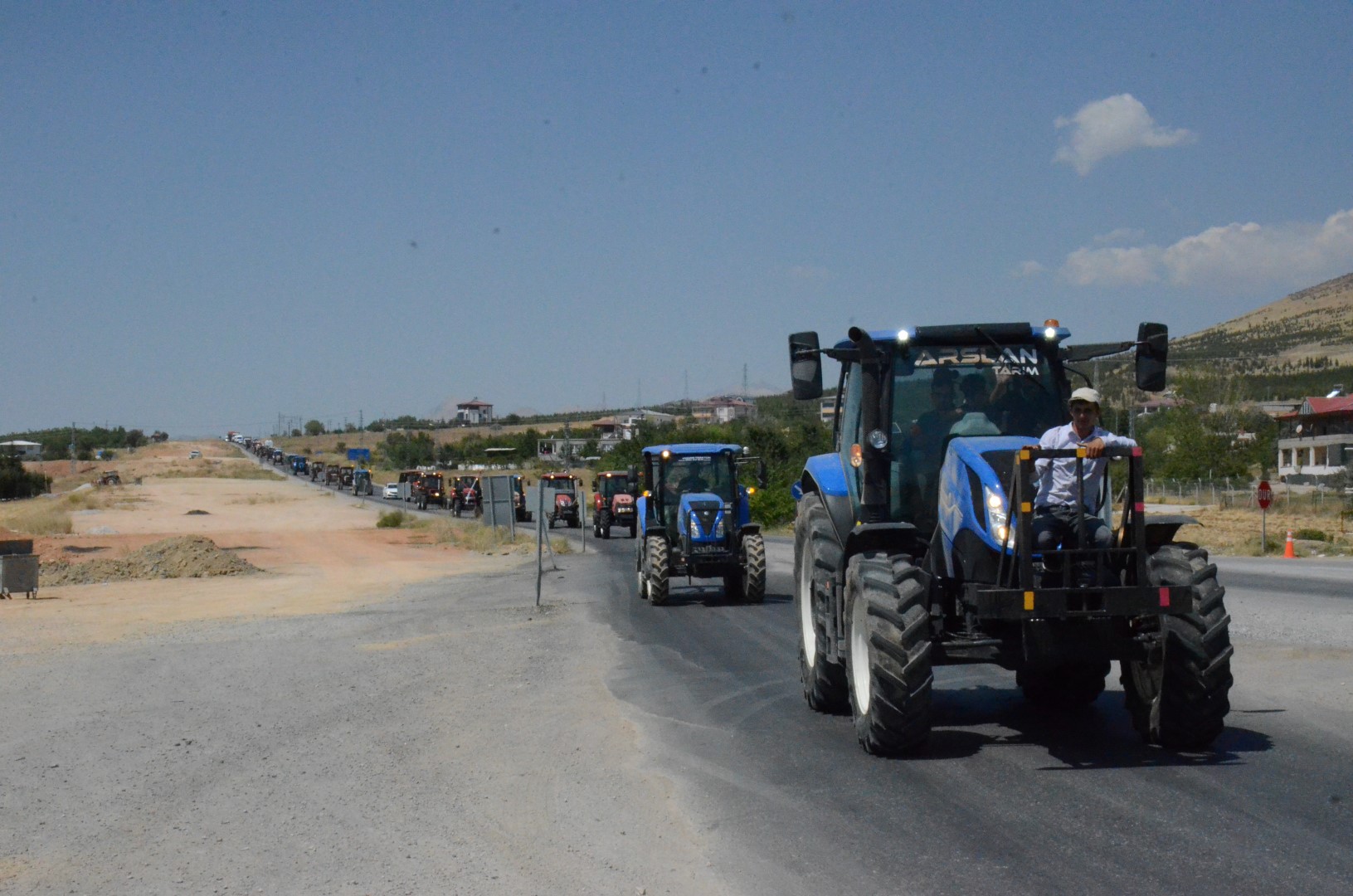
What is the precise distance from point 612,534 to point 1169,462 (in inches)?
1492

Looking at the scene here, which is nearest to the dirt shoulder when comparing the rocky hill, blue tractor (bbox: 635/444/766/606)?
blue tractor (bbox: 635/444/766/606)

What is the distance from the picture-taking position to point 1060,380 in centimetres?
937

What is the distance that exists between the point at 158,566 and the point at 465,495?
36868mm

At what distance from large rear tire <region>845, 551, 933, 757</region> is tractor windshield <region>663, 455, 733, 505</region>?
15.1 meters

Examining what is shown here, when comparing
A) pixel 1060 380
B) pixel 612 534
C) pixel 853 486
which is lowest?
pixel 612 534

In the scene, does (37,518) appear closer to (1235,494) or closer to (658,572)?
(658,572)

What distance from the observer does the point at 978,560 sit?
26.6ft

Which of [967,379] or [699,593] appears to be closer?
[967,379]

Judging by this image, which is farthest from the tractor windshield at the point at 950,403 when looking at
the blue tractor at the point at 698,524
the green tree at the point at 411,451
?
the green tree at the point at 411,451

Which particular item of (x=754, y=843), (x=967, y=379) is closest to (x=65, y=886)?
(x=754, y=843)

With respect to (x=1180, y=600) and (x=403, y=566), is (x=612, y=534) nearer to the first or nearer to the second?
(x=403, y=566)

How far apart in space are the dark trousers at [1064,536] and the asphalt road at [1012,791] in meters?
1.23

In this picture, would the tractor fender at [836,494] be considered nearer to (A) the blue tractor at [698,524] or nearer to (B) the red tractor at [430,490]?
(A) the blue tractor at [698,524]

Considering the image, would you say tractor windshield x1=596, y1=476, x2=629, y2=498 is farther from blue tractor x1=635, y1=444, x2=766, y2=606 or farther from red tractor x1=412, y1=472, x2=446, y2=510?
red tractor x1=412, y1=472, x2=446, y2=510
